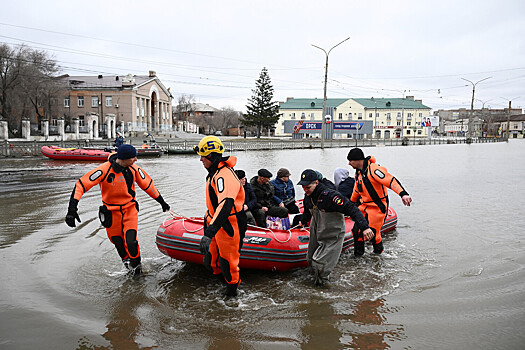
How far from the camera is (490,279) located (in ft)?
19.2

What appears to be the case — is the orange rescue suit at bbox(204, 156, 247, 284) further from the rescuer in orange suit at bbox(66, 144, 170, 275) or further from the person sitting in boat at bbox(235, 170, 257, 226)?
the person sitting in boat at bbox(235, 170, 257, 226)

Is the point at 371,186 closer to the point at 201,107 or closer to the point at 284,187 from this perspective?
the point at 284,187

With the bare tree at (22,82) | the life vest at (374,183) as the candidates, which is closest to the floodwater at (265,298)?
the life vest at (374,183)

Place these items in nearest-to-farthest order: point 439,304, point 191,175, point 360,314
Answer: point 360,314, point 439,304, point 191,175

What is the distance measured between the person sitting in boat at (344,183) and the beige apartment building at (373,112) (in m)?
73.9

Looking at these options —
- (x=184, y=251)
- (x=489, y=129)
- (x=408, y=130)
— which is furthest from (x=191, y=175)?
(x=489, y=129)

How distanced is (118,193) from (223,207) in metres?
1.86

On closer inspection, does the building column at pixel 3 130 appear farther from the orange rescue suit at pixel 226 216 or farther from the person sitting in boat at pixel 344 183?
the orange rescue suit at pixel 226 216

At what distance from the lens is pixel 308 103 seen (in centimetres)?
8331

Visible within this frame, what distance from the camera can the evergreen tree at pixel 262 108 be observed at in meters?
65.1

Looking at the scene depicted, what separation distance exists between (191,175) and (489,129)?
421 ft

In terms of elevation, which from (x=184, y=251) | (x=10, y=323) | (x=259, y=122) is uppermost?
(x=259, y=122)

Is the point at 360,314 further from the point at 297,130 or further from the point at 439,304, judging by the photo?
the point at 297,130

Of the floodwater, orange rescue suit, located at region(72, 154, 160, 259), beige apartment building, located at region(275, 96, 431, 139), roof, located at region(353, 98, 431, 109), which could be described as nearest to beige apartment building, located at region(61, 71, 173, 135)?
beige apartment building, located at region(275, 96, 431, 139)
